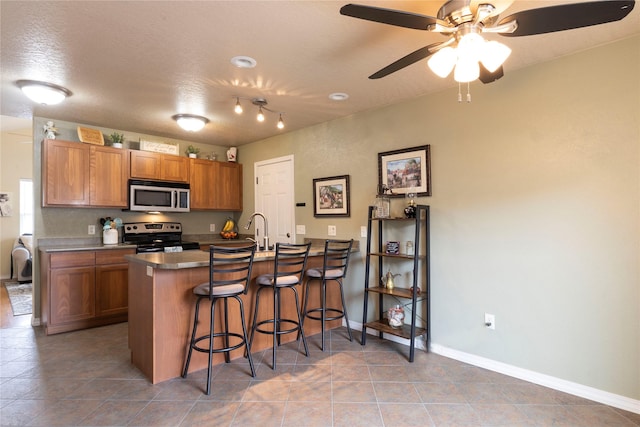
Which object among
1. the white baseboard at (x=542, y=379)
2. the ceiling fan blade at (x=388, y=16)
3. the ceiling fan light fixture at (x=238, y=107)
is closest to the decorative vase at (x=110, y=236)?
the ceiling fan light fixture at (x=238, y=107)

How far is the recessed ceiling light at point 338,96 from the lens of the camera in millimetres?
3287

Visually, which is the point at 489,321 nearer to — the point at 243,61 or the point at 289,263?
the point at 289,263

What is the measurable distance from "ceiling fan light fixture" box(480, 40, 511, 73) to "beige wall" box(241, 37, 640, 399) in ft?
4.08

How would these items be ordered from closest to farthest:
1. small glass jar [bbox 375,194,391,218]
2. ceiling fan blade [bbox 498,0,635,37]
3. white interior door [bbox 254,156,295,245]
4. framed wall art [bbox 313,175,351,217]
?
ceiling fan blade [bbox 498,0,635,37], small glass jar [bbox 375,194,391,218], framed wall art [bbox 313,175,351,217], white interior door [bbox 254,156,295,245]

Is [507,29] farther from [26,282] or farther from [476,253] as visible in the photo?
[26,282]

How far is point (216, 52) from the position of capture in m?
2.43

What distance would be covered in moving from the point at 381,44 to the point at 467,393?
8.21 feet

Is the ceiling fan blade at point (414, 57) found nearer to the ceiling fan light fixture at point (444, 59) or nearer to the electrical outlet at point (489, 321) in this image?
the ceiling fan light fixture at point (444, 59)

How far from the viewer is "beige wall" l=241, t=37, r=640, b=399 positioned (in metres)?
2.29

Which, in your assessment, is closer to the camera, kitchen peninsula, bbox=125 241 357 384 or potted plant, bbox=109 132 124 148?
kitchen peninsula, bbox=125 241 357 384

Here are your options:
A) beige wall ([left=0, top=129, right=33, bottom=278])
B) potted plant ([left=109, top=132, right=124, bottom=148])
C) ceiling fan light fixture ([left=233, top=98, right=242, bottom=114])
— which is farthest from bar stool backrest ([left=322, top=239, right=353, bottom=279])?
beige wall ([left=0, top=129, right=33, bottom=278])

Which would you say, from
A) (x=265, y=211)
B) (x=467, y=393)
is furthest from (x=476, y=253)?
(x=265, y=211)

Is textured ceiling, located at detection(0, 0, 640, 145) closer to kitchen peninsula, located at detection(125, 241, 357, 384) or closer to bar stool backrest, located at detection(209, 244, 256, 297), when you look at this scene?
bar stool backrest, located at detection(209, 244, 256, 297)

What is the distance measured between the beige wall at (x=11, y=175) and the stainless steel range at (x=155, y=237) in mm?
4387
